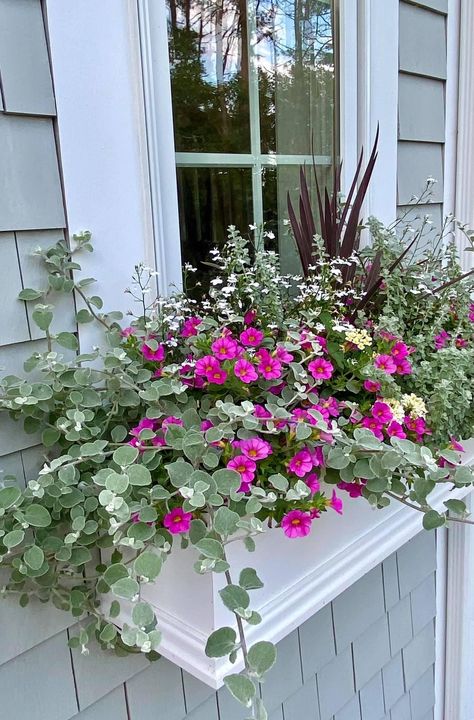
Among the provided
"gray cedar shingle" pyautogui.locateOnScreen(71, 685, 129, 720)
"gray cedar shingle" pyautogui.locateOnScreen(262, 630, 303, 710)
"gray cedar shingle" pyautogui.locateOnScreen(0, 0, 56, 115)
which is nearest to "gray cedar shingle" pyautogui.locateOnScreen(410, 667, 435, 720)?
"gray cedar shingle" pyautogui.locateOnScreen(262, 630, 303, 710)

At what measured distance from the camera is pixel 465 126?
1782 millimetres

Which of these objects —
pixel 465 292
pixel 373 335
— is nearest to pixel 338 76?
pixel 465 292

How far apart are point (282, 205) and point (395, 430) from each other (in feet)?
2.33

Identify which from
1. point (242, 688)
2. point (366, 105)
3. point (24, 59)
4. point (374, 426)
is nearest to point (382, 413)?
point (374, 426)

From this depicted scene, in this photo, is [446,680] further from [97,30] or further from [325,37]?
[97,30]

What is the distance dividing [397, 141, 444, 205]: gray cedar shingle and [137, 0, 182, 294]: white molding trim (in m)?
0.74

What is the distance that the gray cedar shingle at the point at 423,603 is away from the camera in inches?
73.8

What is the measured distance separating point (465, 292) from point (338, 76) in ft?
2.03

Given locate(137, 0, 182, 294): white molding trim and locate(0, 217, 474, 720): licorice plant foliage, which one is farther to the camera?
locate(137, 0, 182, 294): white molding trim

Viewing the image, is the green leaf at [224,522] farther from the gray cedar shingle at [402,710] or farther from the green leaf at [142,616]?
the gray cedar shingle at [402,710]

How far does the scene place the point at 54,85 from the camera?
930 millimetres

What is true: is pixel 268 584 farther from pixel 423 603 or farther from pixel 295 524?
pixel 423 603

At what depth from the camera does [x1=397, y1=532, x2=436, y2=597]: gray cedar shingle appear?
1784mm

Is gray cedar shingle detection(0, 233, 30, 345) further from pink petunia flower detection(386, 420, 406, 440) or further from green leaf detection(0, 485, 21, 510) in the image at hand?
pink petunia flower detection(386, 420, 406, 440)
